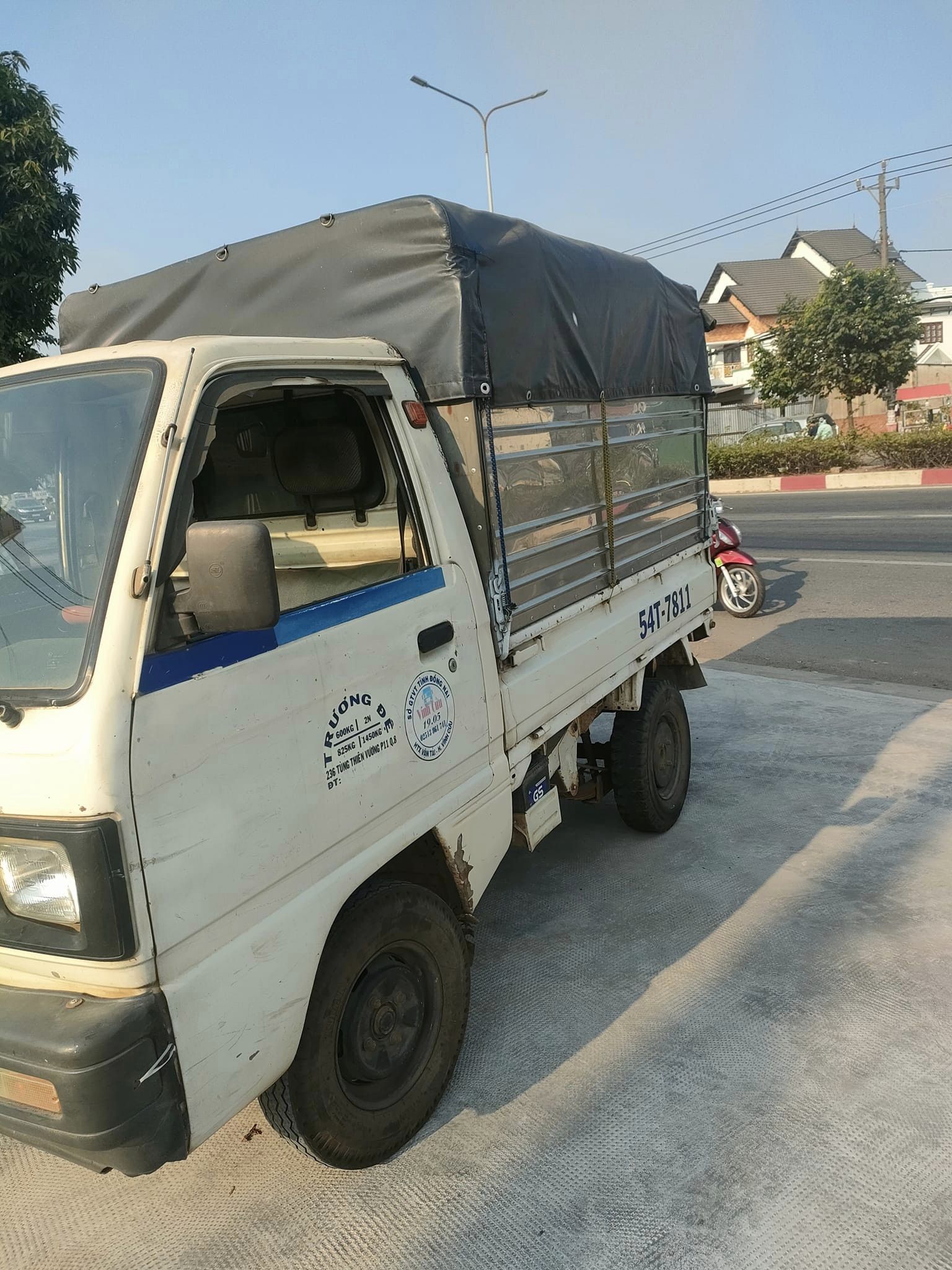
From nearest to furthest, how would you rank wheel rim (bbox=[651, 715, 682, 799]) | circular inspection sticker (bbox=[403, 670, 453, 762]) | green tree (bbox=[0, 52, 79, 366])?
circular inspection sticker (bbox=[403, 670, 453, 762]), wheel rim (bbox=[651, 715, 682, 799]), green tree (bbox=[0, 52, 79, 366])

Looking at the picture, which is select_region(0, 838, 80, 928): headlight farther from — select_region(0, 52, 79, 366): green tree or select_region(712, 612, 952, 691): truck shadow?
select_region(0, 52, 79, 366): green tree

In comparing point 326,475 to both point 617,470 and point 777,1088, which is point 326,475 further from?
point 777,1088

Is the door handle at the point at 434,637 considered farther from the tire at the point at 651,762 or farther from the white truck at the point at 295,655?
the tire at the point at 651,762

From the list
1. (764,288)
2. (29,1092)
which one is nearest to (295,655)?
(29,1092)

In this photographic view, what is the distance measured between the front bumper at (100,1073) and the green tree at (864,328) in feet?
91.3

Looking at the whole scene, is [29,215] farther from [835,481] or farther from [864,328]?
[864,328]

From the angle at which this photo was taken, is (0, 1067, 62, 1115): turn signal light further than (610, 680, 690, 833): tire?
No

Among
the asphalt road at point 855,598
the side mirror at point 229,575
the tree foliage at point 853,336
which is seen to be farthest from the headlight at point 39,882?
the tree foliage at point 853,336

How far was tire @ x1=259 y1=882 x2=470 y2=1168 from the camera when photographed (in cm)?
234

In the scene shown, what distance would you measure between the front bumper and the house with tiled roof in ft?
164

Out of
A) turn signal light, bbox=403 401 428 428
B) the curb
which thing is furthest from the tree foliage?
turn signal light, bbox=403 401 428 428

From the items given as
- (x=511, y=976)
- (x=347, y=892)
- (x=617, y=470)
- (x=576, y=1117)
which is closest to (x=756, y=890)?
(x=511, y=976)

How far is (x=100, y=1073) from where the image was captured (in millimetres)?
1775

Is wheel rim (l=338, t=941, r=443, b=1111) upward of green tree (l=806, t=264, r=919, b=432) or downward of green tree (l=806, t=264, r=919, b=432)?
downward
